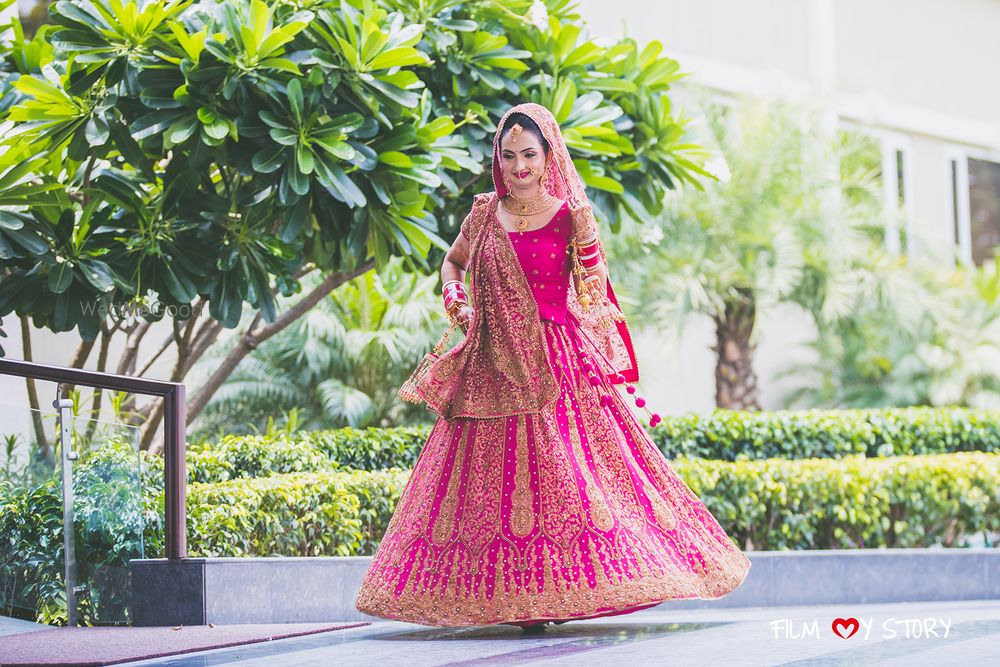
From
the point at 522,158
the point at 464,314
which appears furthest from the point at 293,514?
the point at 522,158

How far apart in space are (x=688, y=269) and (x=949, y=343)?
3.83 metres

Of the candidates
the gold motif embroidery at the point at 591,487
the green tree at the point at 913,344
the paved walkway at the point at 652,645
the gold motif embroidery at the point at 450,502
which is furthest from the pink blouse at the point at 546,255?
the green tree at the point at 913,344

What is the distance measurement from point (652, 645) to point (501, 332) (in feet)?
3.88

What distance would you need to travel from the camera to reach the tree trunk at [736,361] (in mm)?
13375

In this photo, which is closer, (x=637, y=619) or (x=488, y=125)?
(x=637, y=619)

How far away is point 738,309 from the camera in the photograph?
43.6ft

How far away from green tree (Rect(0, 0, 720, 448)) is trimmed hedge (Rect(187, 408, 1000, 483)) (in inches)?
25.3

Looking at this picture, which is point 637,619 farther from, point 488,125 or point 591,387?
point 488,125

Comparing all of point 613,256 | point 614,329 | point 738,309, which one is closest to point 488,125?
point 614,329

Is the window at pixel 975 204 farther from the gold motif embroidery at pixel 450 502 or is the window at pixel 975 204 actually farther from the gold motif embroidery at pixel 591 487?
the gold motif embroidery at pixel 450 502

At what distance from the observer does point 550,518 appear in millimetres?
4379

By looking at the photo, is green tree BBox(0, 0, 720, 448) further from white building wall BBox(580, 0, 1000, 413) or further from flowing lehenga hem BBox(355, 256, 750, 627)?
white building wall BBox(580, 0, 1000, 413)

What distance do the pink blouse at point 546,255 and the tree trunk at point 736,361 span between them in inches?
346

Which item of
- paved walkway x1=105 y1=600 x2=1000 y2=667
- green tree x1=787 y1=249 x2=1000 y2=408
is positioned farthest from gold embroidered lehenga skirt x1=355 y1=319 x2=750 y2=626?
green tree x1=787 y1=249 x2=1000 y2=408
